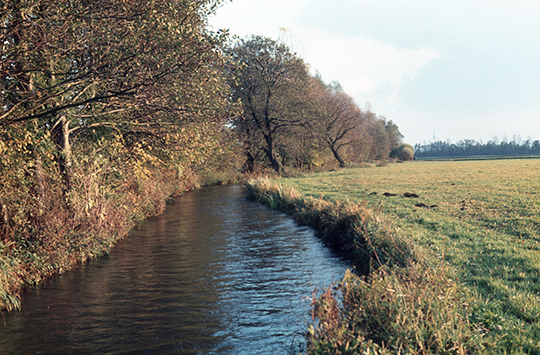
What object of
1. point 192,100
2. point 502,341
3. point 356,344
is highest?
point 192,100

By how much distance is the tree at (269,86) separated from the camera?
42.7 metres

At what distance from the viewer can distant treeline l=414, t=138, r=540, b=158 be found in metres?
139

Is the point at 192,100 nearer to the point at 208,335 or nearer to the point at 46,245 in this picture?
the point at 46,245

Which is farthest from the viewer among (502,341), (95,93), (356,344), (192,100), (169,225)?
(169,225)

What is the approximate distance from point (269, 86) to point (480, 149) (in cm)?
13762

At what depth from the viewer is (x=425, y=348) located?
16.4 feet

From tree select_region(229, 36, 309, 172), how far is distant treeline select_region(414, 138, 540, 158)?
12298 centimetres

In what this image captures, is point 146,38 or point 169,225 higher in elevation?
point 146,38

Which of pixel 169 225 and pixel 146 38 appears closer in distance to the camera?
pixel 146 38

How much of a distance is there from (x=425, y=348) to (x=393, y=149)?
405 ft

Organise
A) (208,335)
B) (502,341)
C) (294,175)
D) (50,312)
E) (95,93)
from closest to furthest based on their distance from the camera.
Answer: (502,341), (208,335), (50,312), (95,93), (294,175)

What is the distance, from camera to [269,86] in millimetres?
43375

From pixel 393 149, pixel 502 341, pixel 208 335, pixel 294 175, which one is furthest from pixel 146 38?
pixel 393 149

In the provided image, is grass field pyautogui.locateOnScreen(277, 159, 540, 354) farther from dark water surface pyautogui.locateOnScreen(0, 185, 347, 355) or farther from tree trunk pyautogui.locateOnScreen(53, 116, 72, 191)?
tree trunk pyautogui.locateOnScreen(53, 116, 72, 191)
